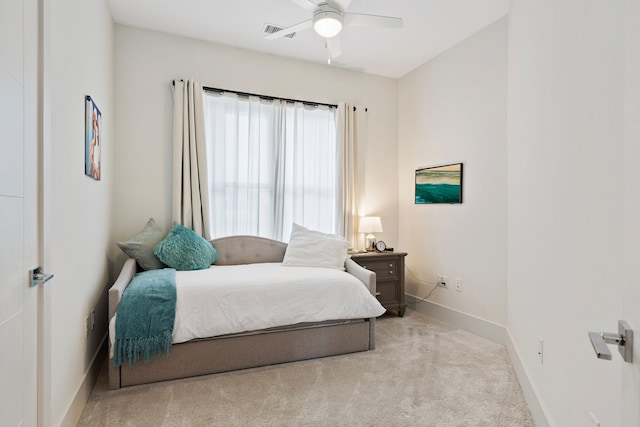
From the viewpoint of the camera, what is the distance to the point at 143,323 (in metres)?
2.26

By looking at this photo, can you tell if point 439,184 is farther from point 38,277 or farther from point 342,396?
point 38,277

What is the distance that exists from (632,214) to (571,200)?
81 cm

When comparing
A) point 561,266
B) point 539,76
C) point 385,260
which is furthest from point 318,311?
point 539,76

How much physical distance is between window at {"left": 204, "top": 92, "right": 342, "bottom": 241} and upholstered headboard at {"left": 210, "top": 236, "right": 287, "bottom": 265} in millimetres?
118

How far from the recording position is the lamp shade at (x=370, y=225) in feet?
13.3

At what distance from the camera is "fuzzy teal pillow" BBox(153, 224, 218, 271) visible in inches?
121

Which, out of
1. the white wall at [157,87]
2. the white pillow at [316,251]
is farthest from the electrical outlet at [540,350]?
the white wall at [157,87]

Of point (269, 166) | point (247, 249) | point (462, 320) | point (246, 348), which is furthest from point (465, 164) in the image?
point (246, 348)

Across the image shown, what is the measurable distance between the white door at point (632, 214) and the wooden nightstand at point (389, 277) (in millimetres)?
3085

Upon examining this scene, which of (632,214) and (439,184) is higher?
(439,184)

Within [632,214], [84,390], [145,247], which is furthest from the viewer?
[145,247]

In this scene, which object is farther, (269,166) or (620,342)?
(269,166)

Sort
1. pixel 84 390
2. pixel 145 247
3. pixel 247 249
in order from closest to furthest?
1. pixel 84 390
2. pixel 145 247
3. pixel 247 249

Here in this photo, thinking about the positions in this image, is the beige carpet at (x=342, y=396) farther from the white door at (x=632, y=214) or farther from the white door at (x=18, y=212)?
the white door at (x=632, y=214)
